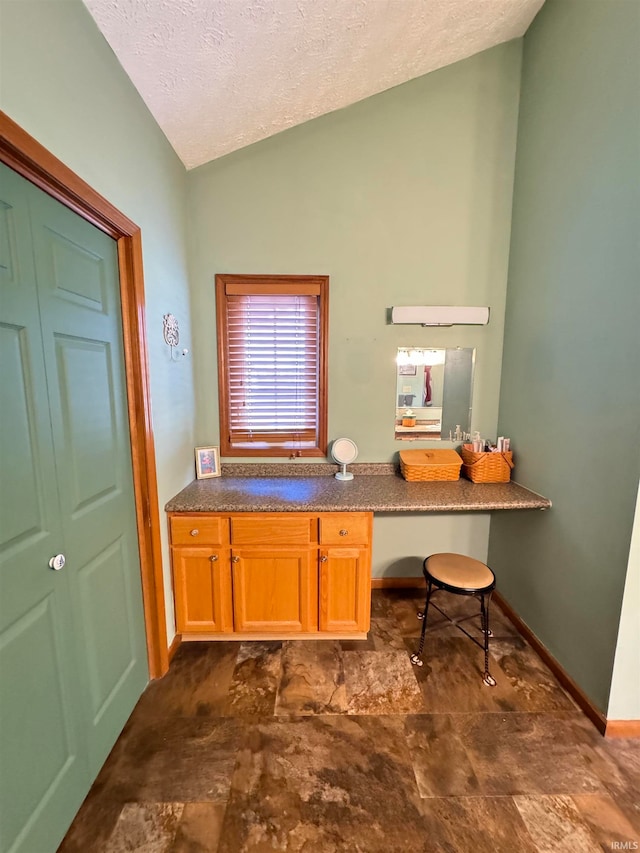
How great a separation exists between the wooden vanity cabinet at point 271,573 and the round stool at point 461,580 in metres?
0.33

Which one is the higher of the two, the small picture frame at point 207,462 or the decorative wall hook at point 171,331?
the decorative wall hook at point 171,331

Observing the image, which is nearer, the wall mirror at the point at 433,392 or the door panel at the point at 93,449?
the door panel at the point at 93,449

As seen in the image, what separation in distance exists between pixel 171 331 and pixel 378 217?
149cm

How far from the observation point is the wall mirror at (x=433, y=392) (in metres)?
2.34

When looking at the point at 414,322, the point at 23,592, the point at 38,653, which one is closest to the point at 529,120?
the point at 414,322

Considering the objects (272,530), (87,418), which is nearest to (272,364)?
(272,530)

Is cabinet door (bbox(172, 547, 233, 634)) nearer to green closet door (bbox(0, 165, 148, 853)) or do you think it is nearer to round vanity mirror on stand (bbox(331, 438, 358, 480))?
green closet door (bbox(0, 165, 148, 853))

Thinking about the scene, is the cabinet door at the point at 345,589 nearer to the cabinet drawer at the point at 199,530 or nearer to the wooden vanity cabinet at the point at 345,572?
the wooden vanity cabinet at the point at 345,572

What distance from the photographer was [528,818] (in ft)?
3.97

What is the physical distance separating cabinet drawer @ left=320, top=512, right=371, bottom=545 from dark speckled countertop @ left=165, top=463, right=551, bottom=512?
0.06m

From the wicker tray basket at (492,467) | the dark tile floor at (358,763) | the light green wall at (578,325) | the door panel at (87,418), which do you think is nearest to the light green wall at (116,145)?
the door panel at (87,418)

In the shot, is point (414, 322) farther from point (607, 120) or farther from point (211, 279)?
point (211, 279)

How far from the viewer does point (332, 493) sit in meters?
2.02

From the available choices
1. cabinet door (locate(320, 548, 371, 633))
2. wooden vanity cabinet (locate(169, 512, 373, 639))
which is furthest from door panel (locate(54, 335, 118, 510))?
cabinet door (locate(320, 548, 371, 633))
